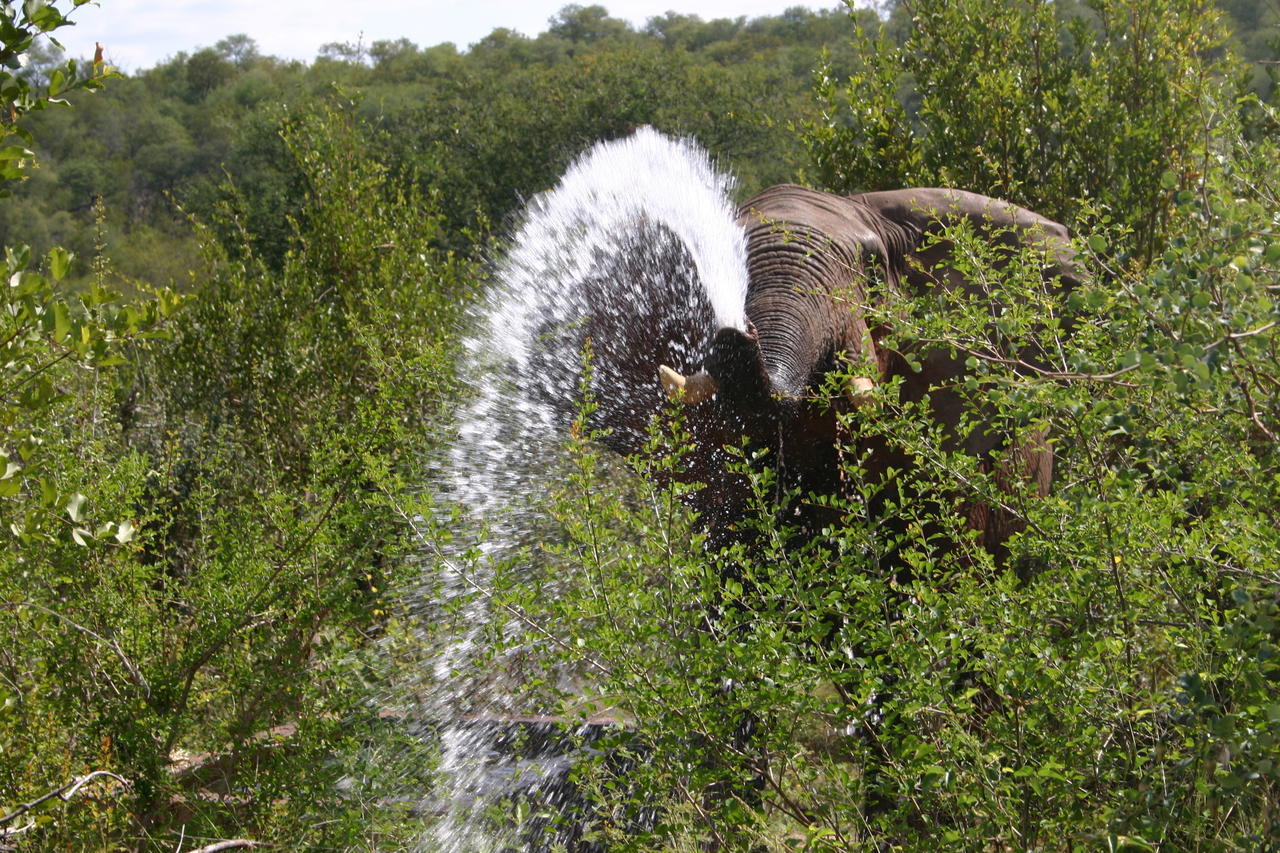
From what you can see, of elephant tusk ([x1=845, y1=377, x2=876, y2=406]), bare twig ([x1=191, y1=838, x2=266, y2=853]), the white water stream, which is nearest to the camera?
elephant tusk ([x1=845, y1=377, x2=876, y2=406])

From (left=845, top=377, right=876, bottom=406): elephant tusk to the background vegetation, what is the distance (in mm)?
95

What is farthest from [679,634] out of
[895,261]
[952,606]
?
[895,261]

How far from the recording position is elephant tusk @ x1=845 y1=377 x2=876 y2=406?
296 centimetres

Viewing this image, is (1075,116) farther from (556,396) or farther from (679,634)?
(679,634)

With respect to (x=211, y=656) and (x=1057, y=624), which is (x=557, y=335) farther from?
A: (x=1057, y=624)

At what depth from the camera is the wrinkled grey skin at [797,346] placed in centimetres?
382

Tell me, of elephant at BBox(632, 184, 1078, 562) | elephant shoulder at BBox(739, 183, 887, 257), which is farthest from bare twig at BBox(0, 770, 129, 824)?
elephant shoulder at BBox(739, 183, 887, 257)

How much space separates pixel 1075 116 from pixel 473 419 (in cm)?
357

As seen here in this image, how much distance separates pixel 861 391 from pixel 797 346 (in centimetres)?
62

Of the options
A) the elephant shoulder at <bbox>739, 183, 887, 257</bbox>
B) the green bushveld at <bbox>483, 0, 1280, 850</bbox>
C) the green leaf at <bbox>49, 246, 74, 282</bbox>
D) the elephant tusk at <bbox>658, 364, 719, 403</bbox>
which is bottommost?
the green bushveld at <bbox>483, 0, 1280, 850</bbox>

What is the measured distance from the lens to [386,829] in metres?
3.29

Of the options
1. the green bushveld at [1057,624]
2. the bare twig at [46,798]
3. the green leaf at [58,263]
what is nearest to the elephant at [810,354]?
the green bushveld at [1057,624]

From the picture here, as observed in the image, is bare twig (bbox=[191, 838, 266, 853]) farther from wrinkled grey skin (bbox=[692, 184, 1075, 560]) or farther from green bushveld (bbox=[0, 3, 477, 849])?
wrinkled grey skin (bbox=[692, 184, 1075, 560])

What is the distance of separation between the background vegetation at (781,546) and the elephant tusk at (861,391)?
3.7 inches
